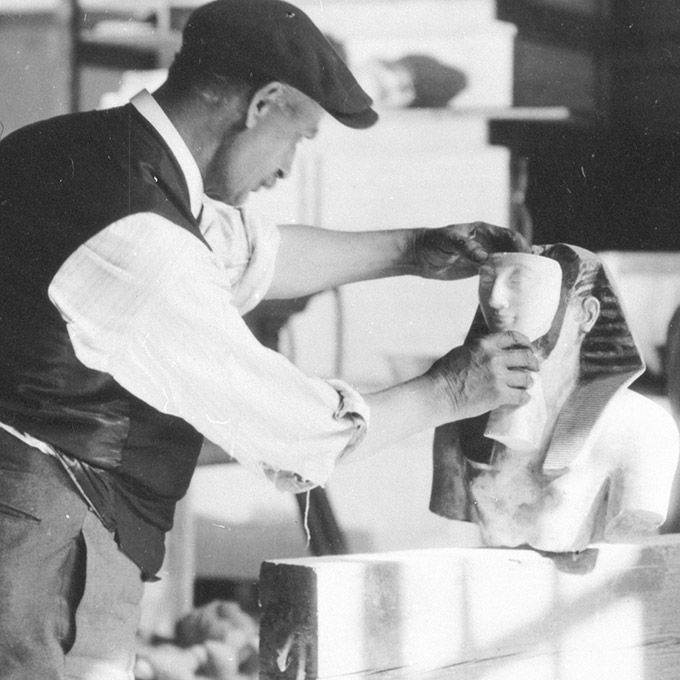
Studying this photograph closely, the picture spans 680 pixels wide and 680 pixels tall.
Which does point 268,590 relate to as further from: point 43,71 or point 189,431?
point 43,71

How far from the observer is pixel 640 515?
162cm

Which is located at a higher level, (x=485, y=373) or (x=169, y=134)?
(x=169, y=134)

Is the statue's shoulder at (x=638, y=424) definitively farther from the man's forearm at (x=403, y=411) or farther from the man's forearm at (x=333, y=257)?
the man's forearm at (x=333, y=257)

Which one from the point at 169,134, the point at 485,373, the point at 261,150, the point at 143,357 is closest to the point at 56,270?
the point at 143,357

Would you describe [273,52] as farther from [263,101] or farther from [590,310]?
[590,310]

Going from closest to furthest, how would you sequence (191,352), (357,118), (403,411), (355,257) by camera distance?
(191,352) → (403,411) → (357,118) → (355,257)

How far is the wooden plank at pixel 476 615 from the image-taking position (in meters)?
1.48

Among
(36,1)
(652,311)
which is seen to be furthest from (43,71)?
(652,311)

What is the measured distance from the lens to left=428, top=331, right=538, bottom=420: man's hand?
158cm

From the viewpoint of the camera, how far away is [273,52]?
158 centimetres

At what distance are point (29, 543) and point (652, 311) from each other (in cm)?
152

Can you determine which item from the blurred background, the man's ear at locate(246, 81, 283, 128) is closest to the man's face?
the man's ear at locate(246, 81, 283, 128)

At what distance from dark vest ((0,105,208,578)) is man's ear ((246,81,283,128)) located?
13cm

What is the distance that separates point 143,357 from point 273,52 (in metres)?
0.47
